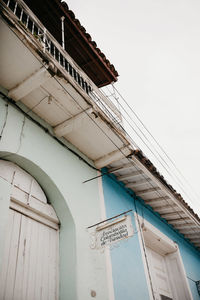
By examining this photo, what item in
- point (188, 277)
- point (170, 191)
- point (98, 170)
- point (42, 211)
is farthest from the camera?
point (188, 277)

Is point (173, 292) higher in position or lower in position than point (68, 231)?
lower

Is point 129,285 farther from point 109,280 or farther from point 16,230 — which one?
point 16,230

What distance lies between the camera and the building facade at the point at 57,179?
3.38m

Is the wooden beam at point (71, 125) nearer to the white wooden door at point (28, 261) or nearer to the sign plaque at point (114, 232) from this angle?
the white wooden door at point (28, 261)

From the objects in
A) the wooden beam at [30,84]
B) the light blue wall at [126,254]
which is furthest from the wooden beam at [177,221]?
the wooden beam at [30,84]

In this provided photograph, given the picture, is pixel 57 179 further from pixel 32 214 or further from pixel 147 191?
pixel 147 191

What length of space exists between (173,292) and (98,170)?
4.48 meters

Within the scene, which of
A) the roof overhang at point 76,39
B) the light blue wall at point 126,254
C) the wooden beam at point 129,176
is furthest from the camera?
the wooden beam at point 129,176

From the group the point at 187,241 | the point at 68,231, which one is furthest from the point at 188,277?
the point at 68,231

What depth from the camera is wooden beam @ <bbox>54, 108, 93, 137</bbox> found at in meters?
4.49

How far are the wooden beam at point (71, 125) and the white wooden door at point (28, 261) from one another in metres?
1.70

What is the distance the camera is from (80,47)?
6680 millimetres

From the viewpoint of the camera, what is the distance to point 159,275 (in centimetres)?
671

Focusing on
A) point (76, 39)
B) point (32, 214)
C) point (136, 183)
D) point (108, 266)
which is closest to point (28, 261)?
point (32, 214)
